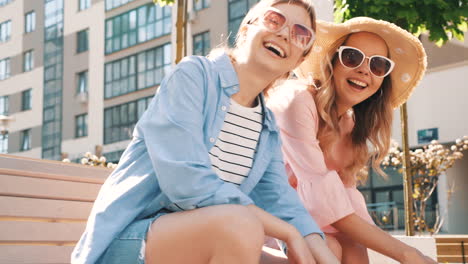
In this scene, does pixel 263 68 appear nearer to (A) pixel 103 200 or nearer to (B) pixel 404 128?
(A) pixel 103 200

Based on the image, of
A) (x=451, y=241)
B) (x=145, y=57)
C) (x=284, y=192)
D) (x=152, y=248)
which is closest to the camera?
(x=152, y=248)

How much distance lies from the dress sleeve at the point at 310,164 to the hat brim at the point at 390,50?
29 cm

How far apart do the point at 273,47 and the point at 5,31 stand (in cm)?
3794

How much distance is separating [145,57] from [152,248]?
2674 centimetres

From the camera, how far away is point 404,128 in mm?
7883

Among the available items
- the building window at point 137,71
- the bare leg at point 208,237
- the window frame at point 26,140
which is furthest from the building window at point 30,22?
the bare leg at point 208,237

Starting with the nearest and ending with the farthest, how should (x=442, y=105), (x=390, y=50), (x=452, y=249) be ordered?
(x=390, y=50), (x=452, y=249), (x=442, y=105)

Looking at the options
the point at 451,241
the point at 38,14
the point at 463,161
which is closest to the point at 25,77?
the point at 38,14

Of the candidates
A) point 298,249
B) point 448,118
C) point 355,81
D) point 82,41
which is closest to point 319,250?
point 298,249

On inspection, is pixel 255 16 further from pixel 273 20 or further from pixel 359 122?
pixel 359 122

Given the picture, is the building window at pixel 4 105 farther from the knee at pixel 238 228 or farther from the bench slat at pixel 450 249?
the knee at pixel 238 228

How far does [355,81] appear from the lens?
10.3ft

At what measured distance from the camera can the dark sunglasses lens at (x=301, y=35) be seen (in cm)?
255

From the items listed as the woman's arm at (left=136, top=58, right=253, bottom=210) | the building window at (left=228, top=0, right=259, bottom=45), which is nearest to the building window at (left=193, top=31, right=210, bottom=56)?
the building window at (left=228, top=0, right=259, bottom=45)
